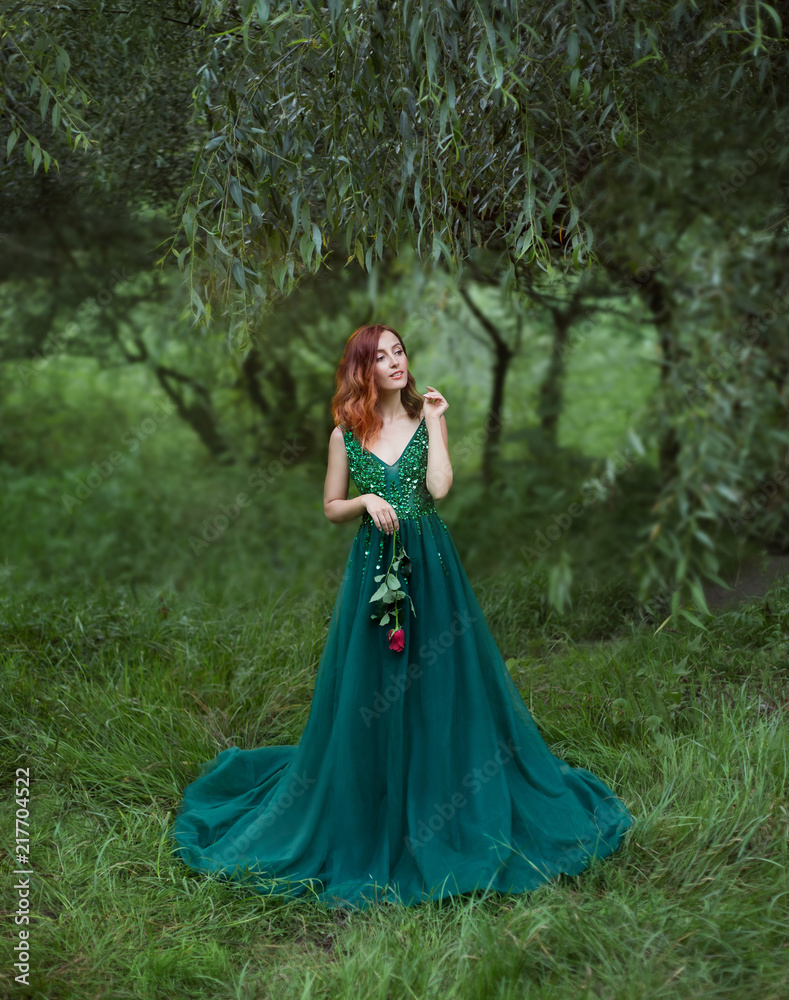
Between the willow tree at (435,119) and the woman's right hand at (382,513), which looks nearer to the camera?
the willow tree at (435,119)

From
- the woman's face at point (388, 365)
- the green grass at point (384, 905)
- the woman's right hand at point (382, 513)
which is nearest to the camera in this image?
the green grass at point (384, 905)

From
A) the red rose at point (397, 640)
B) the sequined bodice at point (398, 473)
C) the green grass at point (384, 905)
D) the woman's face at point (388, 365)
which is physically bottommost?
the green grass at point (384, 905)

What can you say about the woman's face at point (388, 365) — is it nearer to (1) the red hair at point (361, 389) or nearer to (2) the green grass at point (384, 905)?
(1) the red hair at point (361, 389)

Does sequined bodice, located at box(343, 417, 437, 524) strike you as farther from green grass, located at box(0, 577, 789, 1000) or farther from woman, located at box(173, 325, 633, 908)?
green grass, located at box(0, 577, 789, 1000)

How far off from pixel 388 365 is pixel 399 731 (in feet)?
3.51

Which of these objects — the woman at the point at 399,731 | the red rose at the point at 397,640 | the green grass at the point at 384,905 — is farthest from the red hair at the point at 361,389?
the green grass at the point at 384,905

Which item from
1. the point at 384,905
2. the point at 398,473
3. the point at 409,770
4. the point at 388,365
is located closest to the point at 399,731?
the point at 409,770

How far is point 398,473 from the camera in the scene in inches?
104

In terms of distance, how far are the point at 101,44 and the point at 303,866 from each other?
10.7 ft

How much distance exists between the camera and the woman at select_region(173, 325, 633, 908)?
254 cm

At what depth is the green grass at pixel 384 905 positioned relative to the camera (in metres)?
2.07

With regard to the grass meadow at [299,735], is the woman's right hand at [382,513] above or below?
above

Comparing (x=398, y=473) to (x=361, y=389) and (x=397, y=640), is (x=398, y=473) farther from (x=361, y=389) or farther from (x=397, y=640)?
(x=397, y=640)

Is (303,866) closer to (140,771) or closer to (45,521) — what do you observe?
(140,771)
